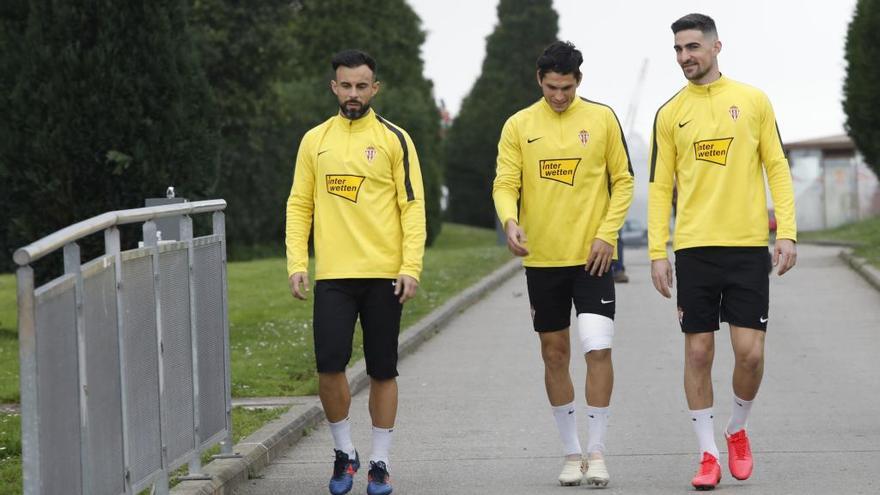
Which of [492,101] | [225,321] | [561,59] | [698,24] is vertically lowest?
[225,321]

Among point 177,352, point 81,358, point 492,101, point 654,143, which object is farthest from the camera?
point 492,101

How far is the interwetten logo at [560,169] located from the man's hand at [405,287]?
823 millimetres

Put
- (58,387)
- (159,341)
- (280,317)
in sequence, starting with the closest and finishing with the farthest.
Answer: (58,387), (159,341), (280,317)

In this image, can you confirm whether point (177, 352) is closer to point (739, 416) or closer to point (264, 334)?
point (739, 416)

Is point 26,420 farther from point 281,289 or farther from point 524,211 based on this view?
point 281,289

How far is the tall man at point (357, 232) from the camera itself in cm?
736

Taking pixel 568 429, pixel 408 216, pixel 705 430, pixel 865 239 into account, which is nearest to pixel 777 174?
pixel 705 430

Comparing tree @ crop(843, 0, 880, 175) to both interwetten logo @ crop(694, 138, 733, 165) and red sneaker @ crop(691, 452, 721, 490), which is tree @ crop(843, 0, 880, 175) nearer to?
interwetten logo @ crop(694, 138, 733, 165)

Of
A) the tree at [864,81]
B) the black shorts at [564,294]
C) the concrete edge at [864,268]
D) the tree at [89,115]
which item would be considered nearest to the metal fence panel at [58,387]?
the black shorts at [564,294]

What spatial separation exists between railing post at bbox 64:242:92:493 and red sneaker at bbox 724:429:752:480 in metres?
3.15

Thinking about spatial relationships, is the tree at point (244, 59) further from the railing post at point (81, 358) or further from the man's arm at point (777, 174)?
the railing post at point (81, 358)

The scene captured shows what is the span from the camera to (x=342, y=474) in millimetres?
7527

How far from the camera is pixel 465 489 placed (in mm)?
7770

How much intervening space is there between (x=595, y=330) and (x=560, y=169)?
76 centimetres
